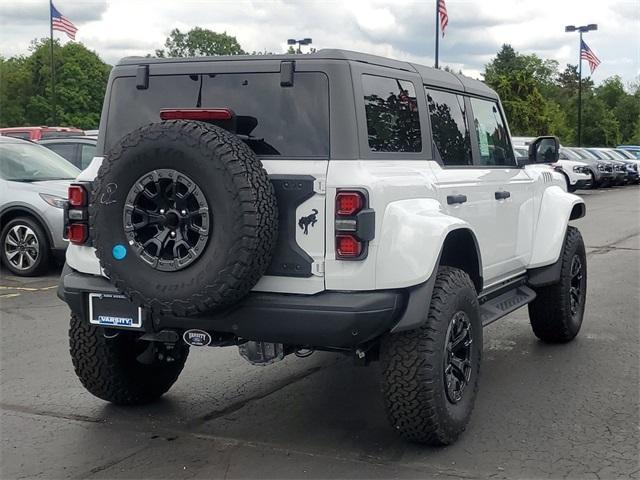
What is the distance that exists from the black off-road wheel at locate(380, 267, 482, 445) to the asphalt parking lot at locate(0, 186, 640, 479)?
17cm

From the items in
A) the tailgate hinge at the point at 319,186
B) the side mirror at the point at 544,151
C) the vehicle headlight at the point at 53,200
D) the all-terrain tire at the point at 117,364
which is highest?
the side mirror at the point at 544,151

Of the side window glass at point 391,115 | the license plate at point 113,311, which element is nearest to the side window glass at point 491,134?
the side window glass at point 391,115

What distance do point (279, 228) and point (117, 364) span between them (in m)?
1.47

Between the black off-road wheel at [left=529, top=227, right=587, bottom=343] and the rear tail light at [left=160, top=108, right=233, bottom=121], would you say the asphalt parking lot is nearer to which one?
the black off-road wheel at [left=529, top=227, right=587, bottom=343]

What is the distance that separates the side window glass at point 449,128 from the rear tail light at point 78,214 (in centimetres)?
199

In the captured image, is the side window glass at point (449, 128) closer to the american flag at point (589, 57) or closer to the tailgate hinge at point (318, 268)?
the tailgate hinge at point (318, 268)

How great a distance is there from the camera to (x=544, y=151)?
19.8 feet

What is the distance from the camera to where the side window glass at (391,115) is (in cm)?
402

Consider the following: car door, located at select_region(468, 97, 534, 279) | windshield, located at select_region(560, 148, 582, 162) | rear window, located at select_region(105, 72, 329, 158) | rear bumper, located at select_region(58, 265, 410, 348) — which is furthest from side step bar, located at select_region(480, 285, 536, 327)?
windshield, located at select_region(560, 148, 582, 162)

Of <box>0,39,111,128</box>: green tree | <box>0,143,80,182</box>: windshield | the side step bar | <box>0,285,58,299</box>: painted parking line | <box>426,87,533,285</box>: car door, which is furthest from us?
<box>0,39,111,128</box>: green tree

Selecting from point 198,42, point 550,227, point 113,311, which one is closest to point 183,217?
point 113,311

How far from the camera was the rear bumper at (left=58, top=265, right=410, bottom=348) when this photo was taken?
3668 millimetres

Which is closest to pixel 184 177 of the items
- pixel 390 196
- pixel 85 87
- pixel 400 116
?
pixel 390 196

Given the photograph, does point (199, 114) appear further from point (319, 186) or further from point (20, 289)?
point (20, 289)
